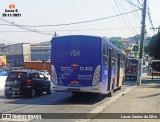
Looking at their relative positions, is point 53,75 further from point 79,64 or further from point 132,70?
point 132,70

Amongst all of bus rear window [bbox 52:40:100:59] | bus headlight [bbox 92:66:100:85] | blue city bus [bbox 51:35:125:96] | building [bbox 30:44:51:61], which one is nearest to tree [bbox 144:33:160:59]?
blue city bus [bbox 51:35:125:96]

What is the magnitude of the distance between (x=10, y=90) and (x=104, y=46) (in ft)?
19.7

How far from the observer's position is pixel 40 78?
2317 cm

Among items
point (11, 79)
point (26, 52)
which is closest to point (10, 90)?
point (11, 79)

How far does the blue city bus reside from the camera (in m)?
17.8

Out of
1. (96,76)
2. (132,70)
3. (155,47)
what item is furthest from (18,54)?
(96,76)

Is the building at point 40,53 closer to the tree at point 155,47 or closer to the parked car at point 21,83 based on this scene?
the tree at point 155,47

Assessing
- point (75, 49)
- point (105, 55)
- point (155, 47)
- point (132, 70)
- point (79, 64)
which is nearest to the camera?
point (79, 64)

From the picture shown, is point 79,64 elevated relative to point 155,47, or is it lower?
lower

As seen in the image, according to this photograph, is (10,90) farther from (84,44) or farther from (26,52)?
(26,52)

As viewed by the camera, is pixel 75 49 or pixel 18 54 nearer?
pixel 75 49

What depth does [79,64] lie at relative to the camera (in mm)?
18141

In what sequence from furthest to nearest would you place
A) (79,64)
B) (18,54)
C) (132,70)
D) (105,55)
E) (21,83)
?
(18,54) < (132,70) < (21,83) < (105,55) < (79,64)

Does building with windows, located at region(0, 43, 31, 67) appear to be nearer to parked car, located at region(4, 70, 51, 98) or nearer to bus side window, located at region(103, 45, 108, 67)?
parked car, located at region(4, 70, 51, 98)
